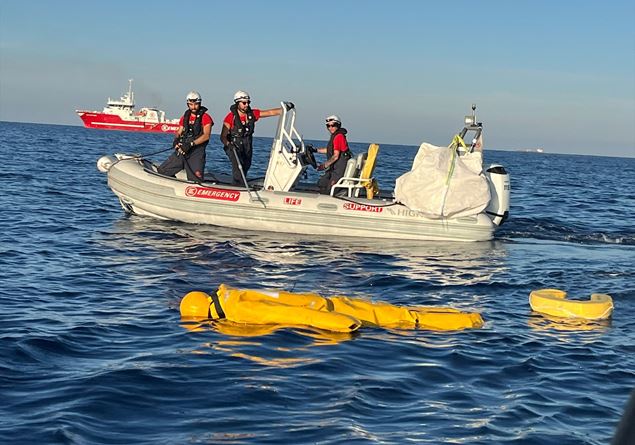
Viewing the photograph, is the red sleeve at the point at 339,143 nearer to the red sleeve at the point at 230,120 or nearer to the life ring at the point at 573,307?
the red sleeve at the point at 230,120

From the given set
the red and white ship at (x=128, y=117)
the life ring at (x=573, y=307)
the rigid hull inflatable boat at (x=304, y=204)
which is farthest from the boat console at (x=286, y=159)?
the red and white ship at (x=128, y=117)

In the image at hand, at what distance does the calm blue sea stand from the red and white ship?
A: 87.1 m

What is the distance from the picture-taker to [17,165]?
29.9m

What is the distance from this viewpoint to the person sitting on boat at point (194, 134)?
14.8 metres

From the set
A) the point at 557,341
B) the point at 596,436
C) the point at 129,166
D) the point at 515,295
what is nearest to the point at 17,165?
the point at 129,166

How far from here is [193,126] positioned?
14859 millimetres

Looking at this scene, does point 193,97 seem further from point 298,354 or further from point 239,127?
point 298,354

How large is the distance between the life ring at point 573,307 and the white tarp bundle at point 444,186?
508 centimetres

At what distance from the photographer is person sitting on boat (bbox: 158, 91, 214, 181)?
14836 millimetres

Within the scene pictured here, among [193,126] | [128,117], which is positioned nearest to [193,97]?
[193,126]

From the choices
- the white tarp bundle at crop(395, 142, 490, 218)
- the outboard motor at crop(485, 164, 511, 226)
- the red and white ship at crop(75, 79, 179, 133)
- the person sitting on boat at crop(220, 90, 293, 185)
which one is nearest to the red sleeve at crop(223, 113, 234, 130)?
the person sitting on boat at crop(220, 90, 293, 185)

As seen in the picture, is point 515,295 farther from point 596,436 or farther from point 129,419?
point 129,419

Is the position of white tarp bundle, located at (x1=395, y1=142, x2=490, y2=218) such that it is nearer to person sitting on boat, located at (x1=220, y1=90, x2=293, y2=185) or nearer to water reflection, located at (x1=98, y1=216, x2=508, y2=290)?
water reflection, located at (x1=98, y1=216, x2=508, y2=290)

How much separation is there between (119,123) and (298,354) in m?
96.6
